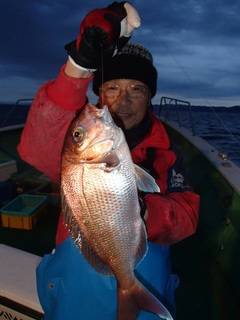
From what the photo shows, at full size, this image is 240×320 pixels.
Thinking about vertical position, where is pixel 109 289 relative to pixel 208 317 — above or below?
above

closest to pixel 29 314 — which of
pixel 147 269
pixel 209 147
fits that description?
pixel 147 269

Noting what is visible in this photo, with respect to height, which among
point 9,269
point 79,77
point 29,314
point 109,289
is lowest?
point 29,314

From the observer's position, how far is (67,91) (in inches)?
77.4

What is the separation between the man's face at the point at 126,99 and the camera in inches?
106

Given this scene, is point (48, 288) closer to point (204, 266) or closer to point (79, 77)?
point (79, 77)

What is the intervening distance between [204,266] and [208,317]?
959 millimetres

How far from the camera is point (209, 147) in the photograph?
20.7 feet

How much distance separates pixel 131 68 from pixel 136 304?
1833 mm

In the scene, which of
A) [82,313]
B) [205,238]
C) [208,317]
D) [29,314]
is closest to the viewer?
[82,313]

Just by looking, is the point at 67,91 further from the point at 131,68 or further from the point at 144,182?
the point at 131,68

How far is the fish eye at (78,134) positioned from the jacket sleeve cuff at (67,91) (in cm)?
25

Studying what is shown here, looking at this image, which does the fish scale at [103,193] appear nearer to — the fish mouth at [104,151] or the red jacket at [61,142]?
the fish mouth at [104,151]

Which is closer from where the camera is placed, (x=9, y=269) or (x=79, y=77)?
(x=79, y=77)

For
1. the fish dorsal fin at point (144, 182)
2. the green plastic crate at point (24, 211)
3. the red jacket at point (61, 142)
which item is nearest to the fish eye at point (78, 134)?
the red jacket at point (61, 142)
